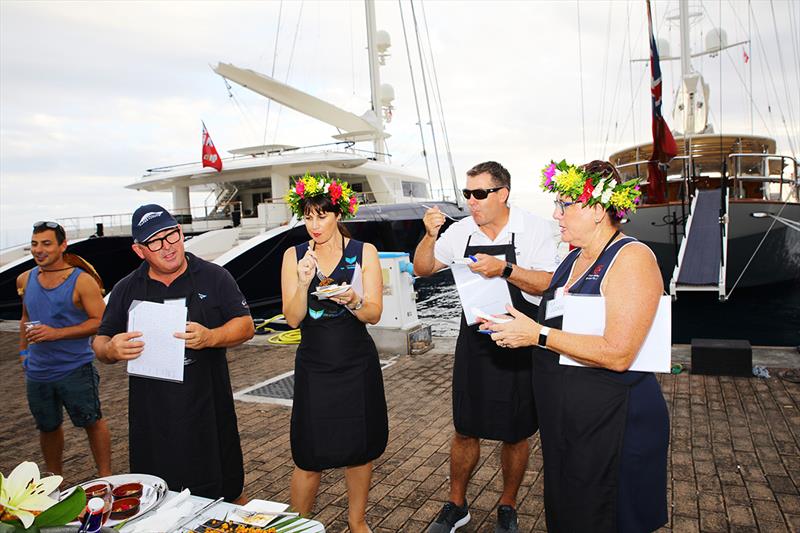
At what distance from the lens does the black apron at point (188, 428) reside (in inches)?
100

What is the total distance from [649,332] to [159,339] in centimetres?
211

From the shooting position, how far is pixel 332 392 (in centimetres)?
289

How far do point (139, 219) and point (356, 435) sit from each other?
1.53 metres

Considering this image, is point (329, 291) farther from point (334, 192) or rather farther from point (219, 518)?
point (219, 518)

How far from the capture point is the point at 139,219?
2.60m

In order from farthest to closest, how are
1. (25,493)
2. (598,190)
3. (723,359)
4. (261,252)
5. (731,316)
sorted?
(261,252) < (731,316) < (723,359) < (598,190) < (25,493)

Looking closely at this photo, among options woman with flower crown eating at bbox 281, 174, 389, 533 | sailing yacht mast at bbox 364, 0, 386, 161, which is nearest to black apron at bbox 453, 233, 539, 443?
woman with flower crown eating at bbox 281, 174, 389, 533

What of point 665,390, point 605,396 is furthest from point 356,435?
point 665,390

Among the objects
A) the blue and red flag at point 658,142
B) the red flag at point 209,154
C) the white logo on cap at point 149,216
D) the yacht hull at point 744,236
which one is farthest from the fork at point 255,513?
the red flag at point 209,154

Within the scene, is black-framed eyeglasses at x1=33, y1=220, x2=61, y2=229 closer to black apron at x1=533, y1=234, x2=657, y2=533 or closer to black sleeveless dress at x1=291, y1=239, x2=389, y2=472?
black sleeveless dress at x1=291, y1=239, x2=389, y2=472

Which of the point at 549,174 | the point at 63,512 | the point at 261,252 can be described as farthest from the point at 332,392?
the point at 261,252

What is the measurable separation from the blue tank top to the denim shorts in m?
0.05

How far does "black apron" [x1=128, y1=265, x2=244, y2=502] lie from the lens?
2.54 metres

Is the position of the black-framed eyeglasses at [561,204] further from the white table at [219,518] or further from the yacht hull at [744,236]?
the yacht hull at [744,236]
